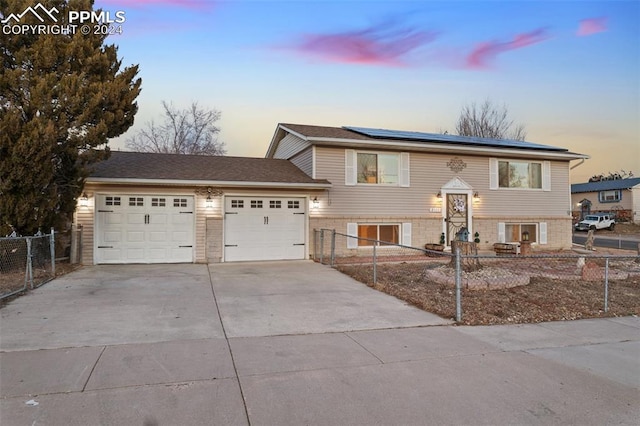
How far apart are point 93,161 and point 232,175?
12.6 ft

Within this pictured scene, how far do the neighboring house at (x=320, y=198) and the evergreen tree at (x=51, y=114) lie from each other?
101 centimetres

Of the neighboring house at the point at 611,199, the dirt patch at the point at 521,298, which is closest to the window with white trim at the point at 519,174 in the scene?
the dirt patch at the point at 521,298

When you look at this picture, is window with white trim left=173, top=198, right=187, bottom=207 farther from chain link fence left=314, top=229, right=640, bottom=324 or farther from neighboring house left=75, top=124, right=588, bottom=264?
chain link fence left=314, top=229, right=640, bottom=324

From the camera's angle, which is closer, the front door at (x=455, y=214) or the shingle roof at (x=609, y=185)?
the front door at (x=455, y=214)

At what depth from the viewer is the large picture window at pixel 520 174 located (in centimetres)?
1593

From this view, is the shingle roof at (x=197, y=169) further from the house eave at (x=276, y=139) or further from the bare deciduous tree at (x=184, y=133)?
the bare deciduous tree at (x=184, y=133)

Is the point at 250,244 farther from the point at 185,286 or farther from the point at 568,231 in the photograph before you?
the point at 568,231

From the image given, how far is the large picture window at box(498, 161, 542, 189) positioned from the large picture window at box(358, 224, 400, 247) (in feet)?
16.7

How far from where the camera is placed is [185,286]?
828 centimetres

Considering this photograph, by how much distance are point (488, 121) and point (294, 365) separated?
38360 mm

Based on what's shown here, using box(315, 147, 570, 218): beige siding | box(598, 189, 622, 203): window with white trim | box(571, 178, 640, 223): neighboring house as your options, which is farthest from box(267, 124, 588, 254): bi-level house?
box(598, 189, 622, 203): window with white trim

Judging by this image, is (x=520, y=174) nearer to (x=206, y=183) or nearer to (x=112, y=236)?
(x=206, y=183)

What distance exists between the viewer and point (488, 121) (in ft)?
122

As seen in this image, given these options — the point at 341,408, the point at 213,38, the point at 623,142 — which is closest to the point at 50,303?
the point at 341,408
